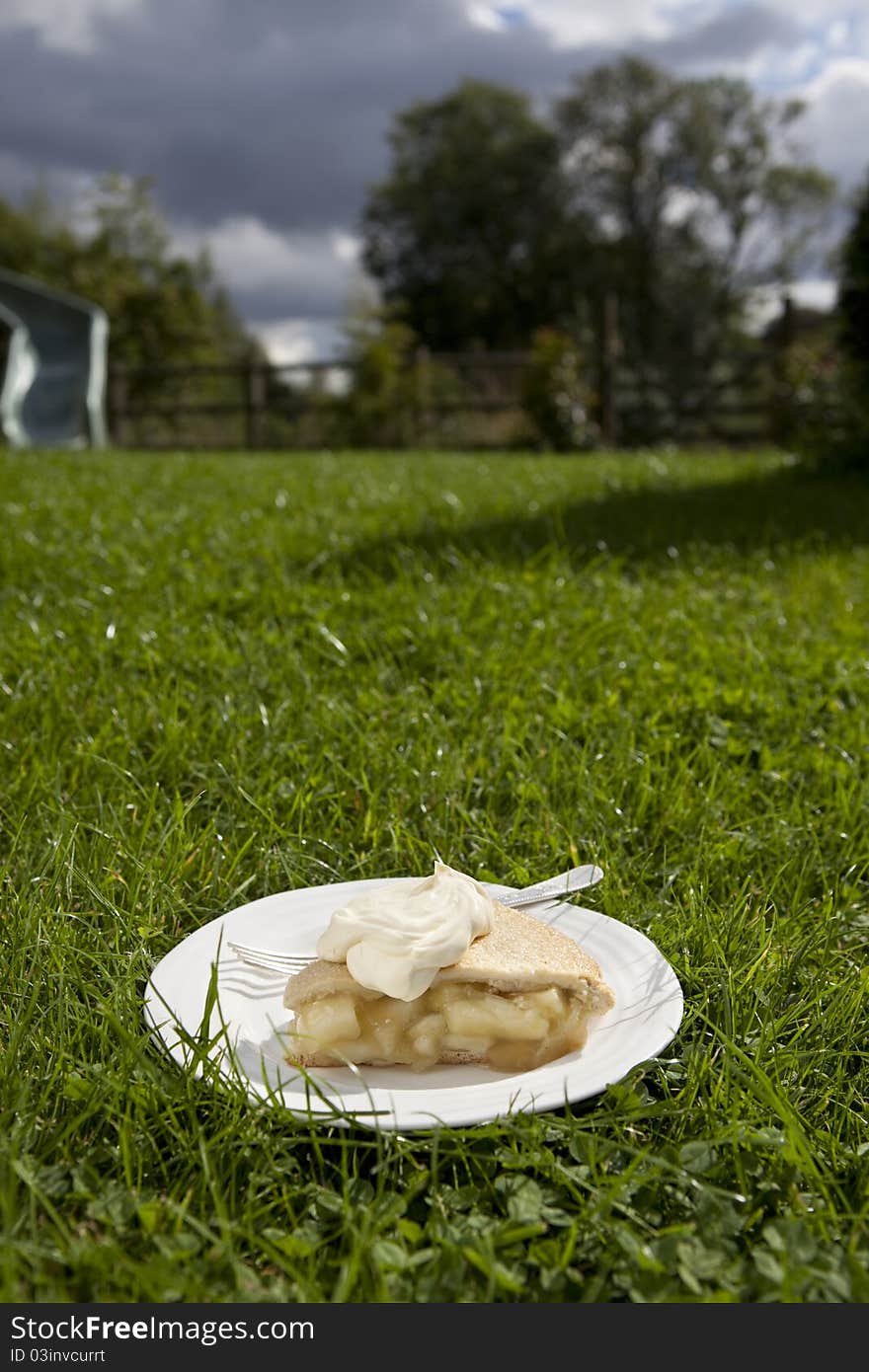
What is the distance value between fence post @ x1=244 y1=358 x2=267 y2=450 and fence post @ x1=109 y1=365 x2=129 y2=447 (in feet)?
8.56

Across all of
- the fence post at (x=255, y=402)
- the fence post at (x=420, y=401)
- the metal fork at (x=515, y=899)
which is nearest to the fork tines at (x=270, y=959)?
the metal fork at (x=515, y=899)

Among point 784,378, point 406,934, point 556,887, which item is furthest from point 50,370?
point 406,934

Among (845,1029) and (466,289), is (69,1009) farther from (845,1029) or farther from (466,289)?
(466,289)

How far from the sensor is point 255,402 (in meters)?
19.3

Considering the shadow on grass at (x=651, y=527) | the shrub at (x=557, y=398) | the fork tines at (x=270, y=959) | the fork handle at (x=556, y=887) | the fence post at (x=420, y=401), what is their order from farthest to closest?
the fence post at (x=420, y=401) → the shrub at (x=557, y=398) → the shadow on grass at (x=651, y=527) → the fork handle at (x=556, y=887) → the fork tines at (x=270, y=959)

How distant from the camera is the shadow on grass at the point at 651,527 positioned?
468cm

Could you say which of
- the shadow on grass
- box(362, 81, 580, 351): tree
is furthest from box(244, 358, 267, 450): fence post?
box(362, 81, 580, 351): tree

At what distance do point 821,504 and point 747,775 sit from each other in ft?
15.4

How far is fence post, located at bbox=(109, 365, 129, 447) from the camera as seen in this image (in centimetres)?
2047

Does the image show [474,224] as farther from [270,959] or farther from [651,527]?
[270,959]

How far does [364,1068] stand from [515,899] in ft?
1.46

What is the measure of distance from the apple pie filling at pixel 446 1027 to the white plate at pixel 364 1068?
2 centimetres

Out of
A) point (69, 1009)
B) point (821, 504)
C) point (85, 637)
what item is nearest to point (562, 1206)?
point (69, 1009)

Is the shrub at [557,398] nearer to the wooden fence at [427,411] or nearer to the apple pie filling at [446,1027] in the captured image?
the wooden fence at [427,411]
